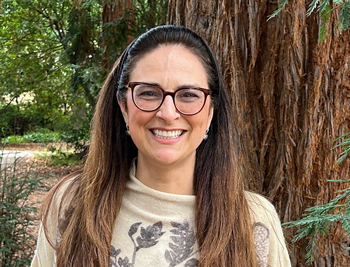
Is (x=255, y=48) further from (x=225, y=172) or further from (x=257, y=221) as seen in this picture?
(x=257, y=221)

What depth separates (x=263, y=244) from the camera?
1.67 meters

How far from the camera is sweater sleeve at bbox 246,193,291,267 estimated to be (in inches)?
65.7

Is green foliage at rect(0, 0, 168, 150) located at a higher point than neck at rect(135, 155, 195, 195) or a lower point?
higher

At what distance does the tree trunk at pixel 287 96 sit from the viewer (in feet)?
6.83

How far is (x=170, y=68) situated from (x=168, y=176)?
0.46 m

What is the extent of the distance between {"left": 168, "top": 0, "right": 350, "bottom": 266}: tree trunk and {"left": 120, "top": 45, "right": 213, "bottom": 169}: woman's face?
0.65 metres

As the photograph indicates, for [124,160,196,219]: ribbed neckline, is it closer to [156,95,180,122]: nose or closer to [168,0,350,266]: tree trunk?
[156,95,180,122]: nose

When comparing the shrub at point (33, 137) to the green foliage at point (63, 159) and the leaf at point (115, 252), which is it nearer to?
the green foliage at point (63, 159)

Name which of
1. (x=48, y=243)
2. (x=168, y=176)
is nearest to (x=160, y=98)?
(x=168, y=176)

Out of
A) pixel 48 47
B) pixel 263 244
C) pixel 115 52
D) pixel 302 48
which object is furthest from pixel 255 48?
pixel 48 47

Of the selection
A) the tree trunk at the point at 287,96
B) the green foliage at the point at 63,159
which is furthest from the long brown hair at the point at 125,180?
the green foliage at the point at 63,159

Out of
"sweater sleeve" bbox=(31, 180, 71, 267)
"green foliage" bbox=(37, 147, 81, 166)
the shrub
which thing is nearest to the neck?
"sweater sleeve" bbox=(31, 180, 71, 267)

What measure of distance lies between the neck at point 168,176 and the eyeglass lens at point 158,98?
0.26 m

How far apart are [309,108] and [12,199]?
2.69 meters
